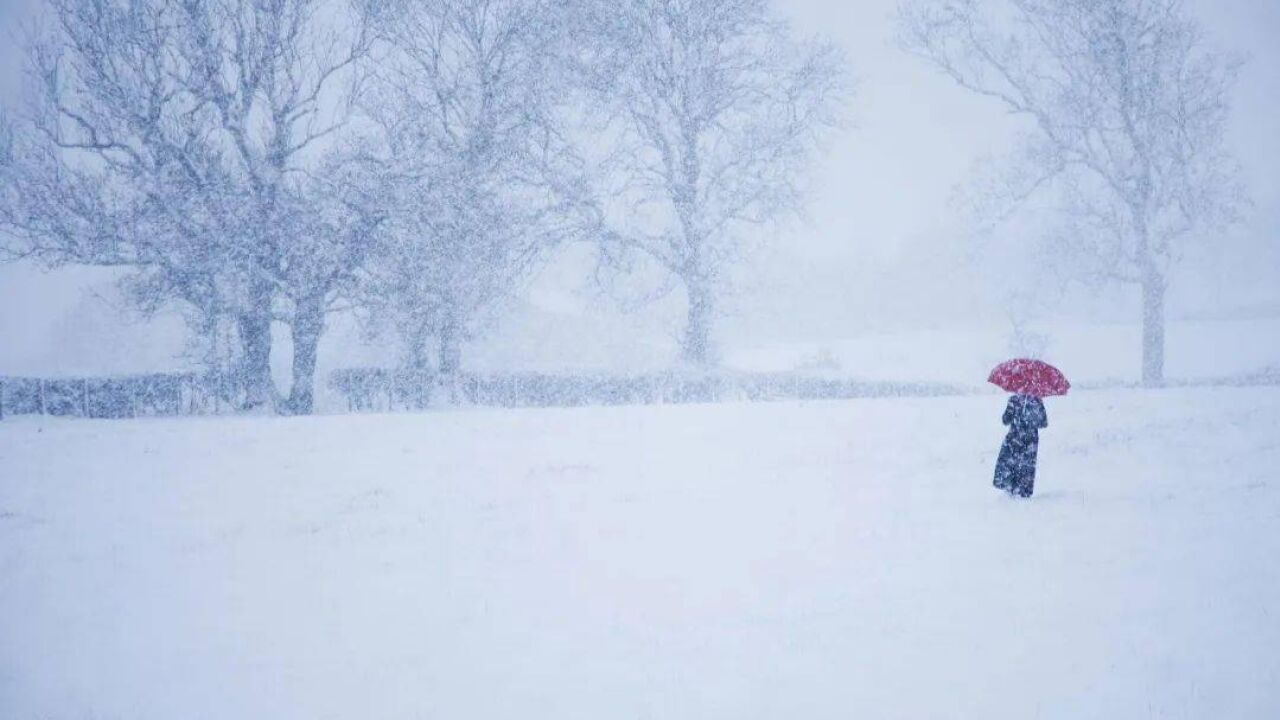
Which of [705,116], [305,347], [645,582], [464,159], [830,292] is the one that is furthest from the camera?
[830,292]

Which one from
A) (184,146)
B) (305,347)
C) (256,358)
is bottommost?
(256,358)

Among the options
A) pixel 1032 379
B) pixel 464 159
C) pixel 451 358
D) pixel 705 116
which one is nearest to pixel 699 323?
pixel 705 116

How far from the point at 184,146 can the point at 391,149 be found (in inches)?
196

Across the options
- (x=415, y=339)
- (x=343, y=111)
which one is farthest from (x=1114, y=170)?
(x=343, y=111)

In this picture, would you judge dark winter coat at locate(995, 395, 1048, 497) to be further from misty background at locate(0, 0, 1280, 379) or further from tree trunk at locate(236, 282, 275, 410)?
tree trunk at locate(236, 282, 275, 410)

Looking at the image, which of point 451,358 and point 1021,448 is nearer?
point 1021,448

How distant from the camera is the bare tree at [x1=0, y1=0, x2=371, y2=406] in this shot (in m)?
17.0

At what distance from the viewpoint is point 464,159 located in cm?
1956

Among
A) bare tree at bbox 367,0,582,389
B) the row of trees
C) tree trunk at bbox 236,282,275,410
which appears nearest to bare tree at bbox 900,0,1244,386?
the row of trees

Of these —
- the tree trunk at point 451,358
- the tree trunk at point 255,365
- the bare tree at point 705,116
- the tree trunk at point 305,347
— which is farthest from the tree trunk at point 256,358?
the bare tree at point 705,116

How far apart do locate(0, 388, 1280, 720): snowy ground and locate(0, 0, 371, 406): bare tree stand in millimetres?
6523

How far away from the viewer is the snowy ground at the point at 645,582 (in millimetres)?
4727

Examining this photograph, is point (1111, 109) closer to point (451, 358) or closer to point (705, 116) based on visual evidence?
point (705, 116)

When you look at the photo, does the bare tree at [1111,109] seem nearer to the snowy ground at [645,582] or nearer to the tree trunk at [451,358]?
the snowy ground at [645,582]
